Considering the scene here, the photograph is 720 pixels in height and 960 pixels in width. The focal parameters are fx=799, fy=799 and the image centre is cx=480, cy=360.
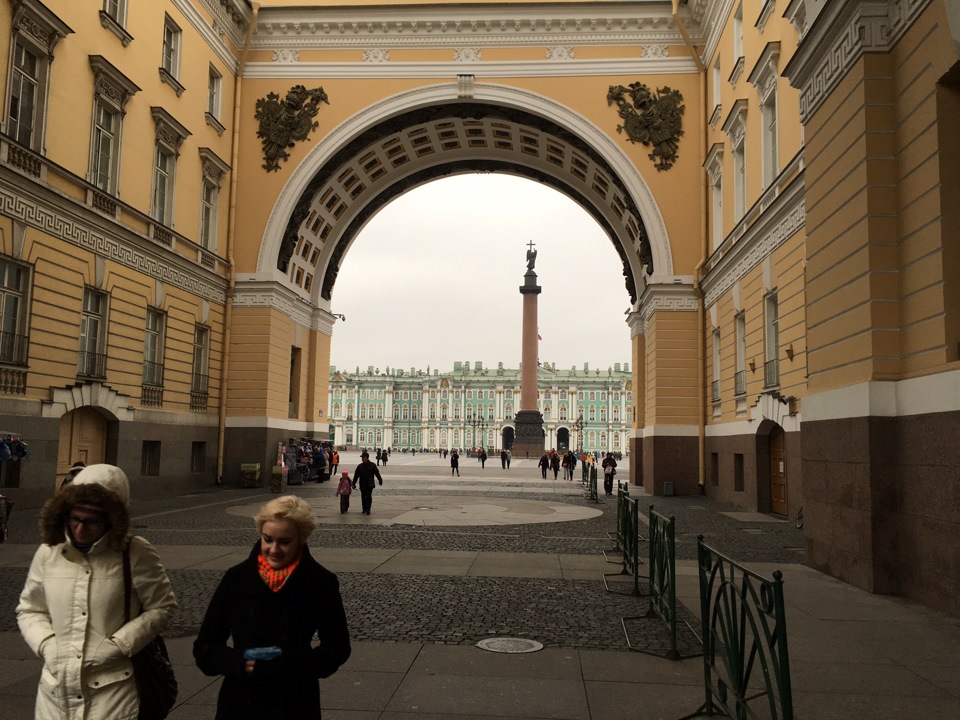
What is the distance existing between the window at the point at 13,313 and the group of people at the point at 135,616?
16.0 m

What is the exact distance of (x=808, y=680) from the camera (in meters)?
6.32

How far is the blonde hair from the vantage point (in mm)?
3402

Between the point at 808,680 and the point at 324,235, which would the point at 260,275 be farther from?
the point at 808,680

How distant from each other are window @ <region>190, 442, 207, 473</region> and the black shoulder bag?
24450mm

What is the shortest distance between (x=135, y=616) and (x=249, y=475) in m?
25.3

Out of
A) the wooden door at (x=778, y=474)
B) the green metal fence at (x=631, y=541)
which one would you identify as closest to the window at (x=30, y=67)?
the green metal fence at (x=631, y=541)

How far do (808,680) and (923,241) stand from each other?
18.7ft

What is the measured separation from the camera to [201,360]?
1100 inches

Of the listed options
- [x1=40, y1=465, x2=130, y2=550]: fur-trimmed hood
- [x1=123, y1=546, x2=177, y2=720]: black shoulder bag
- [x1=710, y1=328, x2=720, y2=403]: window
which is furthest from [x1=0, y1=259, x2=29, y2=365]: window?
[x1=710, y1=328, x2=720, y2=403]: window

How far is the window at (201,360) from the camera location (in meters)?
27.3

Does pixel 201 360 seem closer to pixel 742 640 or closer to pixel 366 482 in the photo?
pixel 366 482

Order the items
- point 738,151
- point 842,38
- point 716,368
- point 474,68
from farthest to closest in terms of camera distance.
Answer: point 474,68, point 716,368, point 738,151, point 842,38

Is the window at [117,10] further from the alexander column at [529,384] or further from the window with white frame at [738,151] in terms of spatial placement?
the alexander column at [529,384]

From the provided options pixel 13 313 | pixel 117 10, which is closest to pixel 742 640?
pixel 13 313
